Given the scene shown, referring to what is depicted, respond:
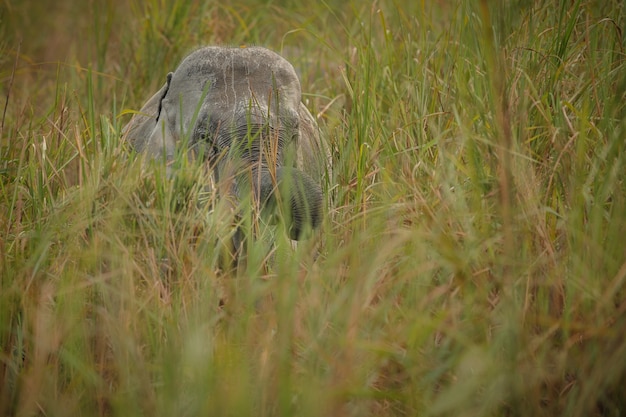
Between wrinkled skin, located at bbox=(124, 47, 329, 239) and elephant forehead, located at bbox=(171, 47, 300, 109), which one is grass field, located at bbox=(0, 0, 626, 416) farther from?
elephant forehead, located at bbox=(171, 47, 300, 109)

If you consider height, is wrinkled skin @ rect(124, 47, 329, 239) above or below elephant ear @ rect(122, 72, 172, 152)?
above

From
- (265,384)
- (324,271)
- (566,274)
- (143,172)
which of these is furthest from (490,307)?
(143,172)

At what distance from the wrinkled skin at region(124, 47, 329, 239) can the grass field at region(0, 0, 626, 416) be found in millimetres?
293

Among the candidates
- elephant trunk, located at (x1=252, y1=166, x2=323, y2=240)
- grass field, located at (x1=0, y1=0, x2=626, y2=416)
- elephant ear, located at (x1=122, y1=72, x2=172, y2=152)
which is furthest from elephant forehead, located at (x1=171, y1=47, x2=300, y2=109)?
elephant trunk, located at (x1=252, y1=166, x2=323, y2=240)

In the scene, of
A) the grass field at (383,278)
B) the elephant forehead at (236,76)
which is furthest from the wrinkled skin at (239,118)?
the grass field at (383,278)

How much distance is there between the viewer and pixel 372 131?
358 cm

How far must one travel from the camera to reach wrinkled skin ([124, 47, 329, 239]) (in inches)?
130

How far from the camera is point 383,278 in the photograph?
2.53 m

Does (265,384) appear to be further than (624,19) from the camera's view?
No

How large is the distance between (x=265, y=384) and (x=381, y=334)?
0.33 meters

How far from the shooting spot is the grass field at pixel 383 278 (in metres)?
2.22

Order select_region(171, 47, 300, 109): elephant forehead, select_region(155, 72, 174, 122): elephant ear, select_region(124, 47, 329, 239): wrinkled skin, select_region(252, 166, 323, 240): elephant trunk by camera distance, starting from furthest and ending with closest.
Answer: select_region(155, 72, 174, 122): elephant ear
select_region(171, 47, 300, 109): elephant forehead
select_region(124, 47, 329, 239): wrinkled skin
select_region(252, 166, 323, 240): elephant trunk

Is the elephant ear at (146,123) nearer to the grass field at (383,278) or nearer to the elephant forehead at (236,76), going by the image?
the elephant forehead at (236,76)

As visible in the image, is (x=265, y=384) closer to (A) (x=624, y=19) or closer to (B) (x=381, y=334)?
(B) (x=381, y=334)
